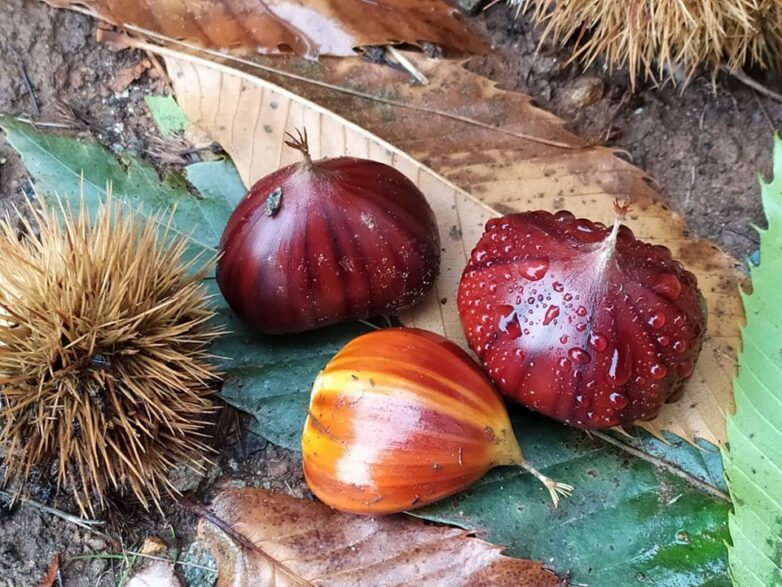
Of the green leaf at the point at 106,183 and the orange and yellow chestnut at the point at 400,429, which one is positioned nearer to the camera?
the orange and yellow chestnut at the point at 400,429

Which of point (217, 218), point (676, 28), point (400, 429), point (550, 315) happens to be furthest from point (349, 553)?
point (676, 28)

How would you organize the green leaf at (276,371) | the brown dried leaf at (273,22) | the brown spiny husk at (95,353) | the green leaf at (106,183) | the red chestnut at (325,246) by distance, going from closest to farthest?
1. the brown spiny husk at (95,353)
2. the red chestnut at (325,246)
3. the green leaf at (276,371)
4. the green leaf at (106,183)
5. the brown dried leaf at (273,22)

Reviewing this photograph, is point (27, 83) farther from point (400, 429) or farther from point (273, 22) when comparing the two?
point (400, 429)

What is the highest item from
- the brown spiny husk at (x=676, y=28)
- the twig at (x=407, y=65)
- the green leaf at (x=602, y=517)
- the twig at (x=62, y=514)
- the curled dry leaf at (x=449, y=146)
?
the brown spiny husk at (x=676, y=28)

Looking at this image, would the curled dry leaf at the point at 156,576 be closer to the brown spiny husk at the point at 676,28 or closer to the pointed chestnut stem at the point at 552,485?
the pointed chestnut stem at the point at 552,485

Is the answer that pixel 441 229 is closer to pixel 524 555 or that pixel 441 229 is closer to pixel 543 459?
pixel 543 459

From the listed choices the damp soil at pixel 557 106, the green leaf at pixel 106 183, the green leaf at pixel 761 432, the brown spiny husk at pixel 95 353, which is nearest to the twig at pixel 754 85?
the damp soil at pixel 557 106
